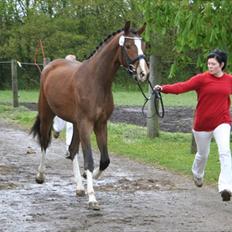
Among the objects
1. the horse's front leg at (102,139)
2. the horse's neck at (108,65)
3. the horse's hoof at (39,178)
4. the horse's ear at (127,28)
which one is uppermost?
the horse's ear at (127,28)

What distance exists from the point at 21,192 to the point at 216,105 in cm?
297

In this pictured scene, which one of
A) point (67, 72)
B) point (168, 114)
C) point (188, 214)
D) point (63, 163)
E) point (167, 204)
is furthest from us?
point (168, 114)

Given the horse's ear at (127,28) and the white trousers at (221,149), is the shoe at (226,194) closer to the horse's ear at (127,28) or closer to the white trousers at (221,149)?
the white trousers at (221,149)

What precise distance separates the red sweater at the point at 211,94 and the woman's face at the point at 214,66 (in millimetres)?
76

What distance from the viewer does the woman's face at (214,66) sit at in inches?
289

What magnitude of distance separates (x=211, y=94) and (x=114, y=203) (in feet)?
6.04

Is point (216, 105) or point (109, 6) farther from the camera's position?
point (109, 6)

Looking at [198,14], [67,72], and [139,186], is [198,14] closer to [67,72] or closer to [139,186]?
[67,72]

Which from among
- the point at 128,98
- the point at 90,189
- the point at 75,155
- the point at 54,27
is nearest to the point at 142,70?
the point at 90,189

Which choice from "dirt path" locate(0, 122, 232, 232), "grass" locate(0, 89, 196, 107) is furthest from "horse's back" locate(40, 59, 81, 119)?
"grass" locate(0, 89, 196, 107)

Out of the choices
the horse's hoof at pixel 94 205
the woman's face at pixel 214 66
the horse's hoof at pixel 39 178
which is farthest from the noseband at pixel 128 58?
the horse's hoof at pixel 39 178

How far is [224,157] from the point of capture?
731cm

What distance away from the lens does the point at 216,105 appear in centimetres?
744

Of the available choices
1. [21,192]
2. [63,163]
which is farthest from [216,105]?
[63,163]
